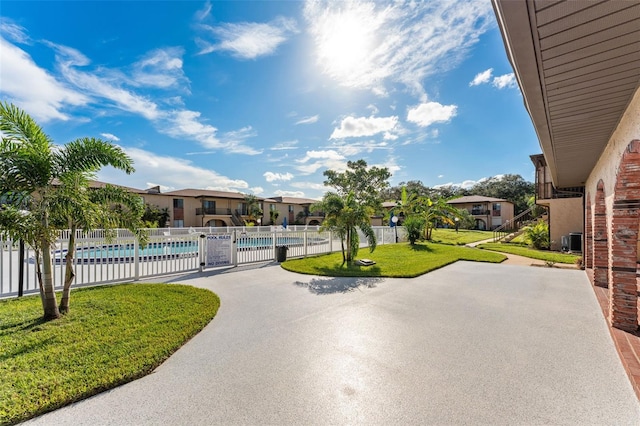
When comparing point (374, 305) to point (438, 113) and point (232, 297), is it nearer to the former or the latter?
point (232, 297)

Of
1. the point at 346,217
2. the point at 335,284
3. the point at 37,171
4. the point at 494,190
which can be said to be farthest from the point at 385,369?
the point at 494,190

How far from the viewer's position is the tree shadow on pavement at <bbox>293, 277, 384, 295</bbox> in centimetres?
723

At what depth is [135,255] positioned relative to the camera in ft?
26.0

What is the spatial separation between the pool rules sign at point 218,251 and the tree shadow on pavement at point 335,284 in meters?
3.72

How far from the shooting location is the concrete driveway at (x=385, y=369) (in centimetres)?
254

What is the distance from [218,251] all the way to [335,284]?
5.03 meters

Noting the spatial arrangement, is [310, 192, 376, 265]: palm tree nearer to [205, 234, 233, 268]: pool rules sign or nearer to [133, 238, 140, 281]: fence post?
[205, 234, 233, 268]: pool rules sign

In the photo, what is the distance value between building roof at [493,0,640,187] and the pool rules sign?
979 cm

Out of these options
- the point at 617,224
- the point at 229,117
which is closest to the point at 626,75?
the point at 617,224

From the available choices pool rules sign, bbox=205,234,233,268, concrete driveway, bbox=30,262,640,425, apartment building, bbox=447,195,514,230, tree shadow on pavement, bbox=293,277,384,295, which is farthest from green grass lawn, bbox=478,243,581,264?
apartment building, bbox=447,195,514,230

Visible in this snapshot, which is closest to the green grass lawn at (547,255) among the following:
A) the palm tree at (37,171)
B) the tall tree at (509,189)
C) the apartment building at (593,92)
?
the apartment building at (593,92)

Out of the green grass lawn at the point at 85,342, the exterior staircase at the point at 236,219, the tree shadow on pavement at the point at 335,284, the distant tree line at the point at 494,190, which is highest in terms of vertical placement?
the distant tree line at the point at 494,190

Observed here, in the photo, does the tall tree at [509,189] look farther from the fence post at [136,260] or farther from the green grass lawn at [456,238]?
the fence post at [136,260]

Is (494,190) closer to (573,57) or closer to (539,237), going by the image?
(539,237)
